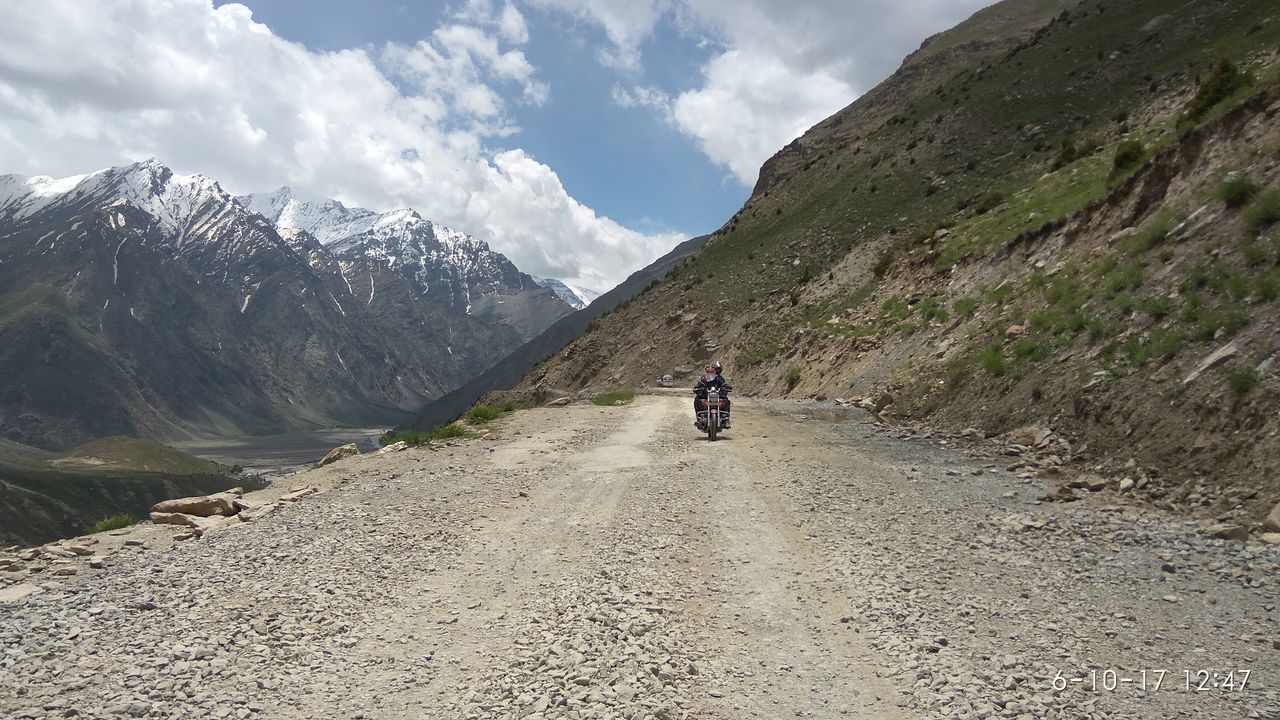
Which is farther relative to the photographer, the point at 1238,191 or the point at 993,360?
the point at 993,360

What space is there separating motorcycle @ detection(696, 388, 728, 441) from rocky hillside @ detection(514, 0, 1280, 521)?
5078 mm

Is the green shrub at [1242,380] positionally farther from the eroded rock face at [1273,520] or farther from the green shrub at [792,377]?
the green shrub at [792,377]

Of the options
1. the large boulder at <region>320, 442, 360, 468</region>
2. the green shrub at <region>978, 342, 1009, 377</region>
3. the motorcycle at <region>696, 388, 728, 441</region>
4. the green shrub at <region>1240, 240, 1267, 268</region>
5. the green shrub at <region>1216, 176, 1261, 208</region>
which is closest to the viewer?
the green shrub at <region>1240, 240, 1267, 268</region>

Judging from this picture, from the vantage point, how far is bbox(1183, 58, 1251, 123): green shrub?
19.7 m

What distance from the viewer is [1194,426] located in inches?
400

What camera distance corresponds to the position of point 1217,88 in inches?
784

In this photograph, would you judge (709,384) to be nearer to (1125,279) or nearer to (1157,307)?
(1125,279)

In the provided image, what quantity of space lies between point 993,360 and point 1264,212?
19.5 ft

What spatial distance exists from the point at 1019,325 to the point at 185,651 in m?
19.0

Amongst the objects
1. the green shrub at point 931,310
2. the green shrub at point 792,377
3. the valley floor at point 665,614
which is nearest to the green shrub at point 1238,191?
the valley floor at point 665,614

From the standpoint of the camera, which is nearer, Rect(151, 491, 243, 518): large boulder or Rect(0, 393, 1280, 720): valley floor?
Rect(0, 393, 1280, 720): valley floor

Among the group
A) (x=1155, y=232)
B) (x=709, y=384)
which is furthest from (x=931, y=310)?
(x=709, y=384)

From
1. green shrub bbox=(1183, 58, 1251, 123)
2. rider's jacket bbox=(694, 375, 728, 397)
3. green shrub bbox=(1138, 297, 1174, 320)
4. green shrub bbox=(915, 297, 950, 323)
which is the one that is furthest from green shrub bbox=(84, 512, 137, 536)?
green shrub bbox=(1183, 58, 1251, 123)

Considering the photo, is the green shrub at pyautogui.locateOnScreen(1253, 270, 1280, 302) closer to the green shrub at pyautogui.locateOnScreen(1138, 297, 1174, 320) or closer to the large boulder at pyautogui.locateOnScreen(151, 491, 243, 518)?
the green shrub at pyautogui.locateOnScreen(1138, 297, 1174, 320)
